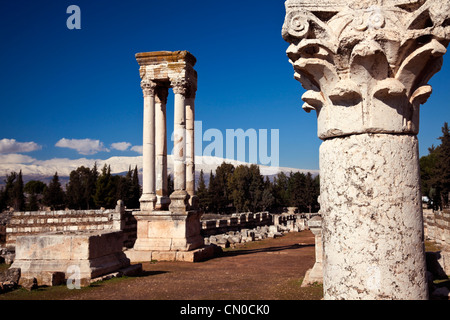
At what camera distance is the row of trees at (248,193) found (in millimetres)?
57594

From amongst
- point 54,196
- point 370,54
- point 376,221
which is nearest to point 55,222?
point 376,221

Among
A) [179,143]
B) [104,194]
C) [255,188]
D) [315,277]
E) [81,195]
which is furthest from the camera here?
[255,188]

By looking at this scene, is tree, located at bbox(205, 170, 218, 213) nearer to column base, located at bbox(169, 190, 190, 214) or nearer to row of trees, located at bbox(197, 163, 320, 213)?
row of trees, located at bbox(197, 163, 320, 213)

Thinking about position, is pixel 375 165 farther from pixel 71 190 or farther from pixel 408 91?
pixel 71 190

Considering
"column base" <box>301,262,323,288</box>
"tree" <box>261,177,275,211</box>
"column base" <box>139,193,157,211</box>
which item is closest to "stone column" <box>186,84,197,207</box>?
"column base" <box>139,193,157,211</box>

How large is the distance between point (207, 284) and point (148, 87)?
25.8 feet

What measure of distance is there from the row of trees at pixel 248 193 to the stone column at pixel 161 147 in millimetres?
41907

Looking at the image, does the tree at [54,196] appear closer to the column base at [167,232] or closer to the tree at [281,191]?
the tree at [281,191]

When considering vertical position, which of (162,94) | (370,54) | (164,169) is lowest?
(164,169)

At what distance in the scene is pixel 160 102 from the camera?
14.6 meters

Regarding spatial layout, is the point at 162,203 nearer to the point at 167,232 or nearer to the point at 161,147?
the point at 167,232

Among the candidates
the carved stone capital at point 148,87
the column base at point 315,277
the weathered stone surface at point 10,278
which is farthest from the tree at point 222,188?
the column base at point 315,277

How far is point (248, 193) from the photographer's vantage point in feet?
201
